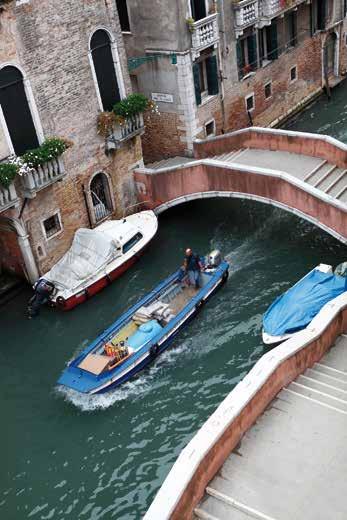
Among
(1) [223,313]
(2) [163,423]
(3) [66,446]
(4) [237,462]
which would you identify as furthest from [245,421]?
(1) [223,313]

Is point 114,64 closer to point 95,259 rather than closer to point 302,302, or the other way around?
point 95,259

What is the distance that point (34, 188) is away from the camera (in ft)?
51.3

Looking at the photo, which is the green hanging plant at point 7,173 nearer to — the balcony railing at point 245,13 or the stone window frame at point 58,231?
the stone window frame at point 58,231

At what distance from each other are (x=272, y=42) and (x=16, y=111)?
11.5m

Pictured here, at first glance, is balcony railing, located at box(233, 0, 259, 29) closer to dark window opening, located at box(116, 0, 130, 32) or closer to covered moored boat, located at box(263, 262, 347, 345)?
dark window opening, located at box(116, 0, 130, 32)

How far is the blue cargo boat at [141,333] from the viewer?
44.6ft

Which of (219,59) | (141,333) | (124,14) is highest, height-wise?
(124,14)

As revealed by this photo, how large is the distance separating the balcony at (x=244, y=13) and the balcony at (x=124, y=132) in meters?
5.34

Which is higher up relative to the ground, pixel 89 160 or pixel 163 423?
pixel 89 160

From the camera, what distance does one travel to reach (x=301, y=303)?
14289 mm

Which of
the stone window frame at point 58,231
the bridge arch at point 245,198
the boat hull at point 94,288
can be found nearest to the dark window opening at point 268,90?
the bridge arch at point 245,198

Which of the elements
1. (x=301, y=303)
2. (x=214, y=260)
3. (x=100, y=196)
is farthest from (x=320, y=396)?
(x=100, y=196)

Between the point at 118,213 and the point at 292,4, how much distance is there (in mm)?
10221

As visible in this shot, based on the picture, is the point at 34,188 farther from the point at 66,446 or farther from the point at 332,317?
the point at 332,317
